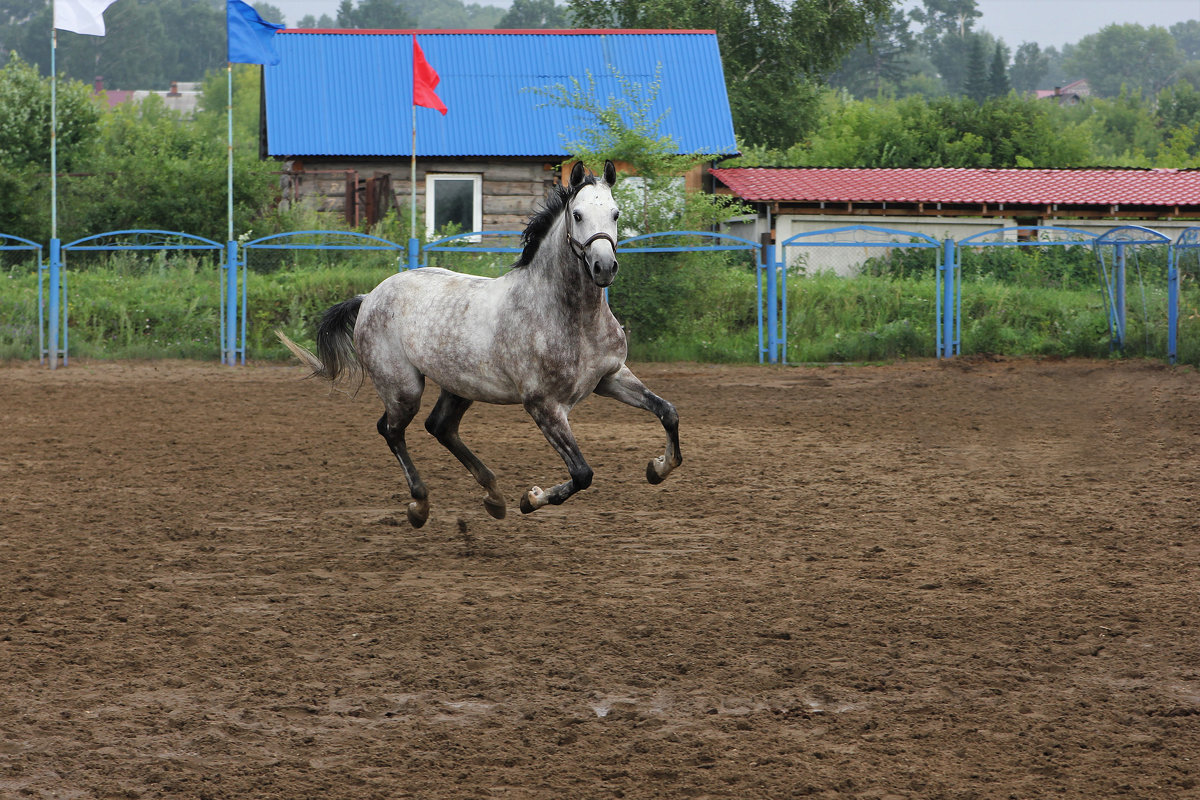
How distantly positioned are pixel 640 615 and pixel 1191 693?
7.86 ft

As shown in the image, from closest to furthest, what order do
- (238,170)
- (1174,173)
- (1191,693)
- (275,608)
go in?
(1191,693) < (275,608) < (238,170) < (1174,173)

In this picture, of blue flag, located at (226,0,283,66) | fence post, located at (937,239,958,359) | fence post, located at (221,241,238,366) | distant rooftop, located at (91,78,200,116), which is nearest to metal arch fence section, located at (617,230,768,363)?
fence post, located at (937,239,958,359)

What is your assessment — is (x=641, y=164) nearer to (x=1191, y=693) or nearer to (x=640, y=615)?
(x=640, y=615)

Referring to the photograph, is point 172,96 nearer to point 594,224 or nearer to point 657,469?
point 657,469

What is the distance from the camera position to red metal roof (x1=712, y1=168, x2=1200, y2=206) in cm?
2673

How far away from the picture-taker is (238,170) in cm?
2317

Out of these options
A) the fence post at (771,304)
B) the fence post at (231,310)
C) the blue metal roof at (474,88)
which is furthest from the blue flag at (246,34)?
the fence post at (771,304)

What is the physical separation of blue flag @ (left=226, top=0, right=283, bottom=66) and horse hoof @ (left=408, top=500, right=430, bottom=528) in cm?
1288

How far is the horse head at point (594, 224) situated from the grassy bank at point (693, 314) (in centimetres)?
1133

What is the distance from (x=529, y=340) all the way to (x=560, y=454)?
70cm

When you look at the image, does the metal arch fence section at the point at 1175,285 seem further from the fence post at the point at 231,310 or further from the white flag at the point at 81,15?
the white flag at the point at 81,15

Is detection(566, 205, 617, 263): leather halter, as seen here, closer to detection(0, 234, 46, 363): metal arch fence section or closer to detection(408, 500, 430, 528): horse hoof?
detection(408, 500, 430, 528): horse hoof

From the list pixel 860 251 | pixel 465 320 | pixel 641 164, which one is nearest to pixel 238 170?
pixel 641 164

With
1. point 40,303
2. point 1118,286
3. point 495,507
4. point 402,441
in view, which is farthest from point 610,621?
point 1118,286
